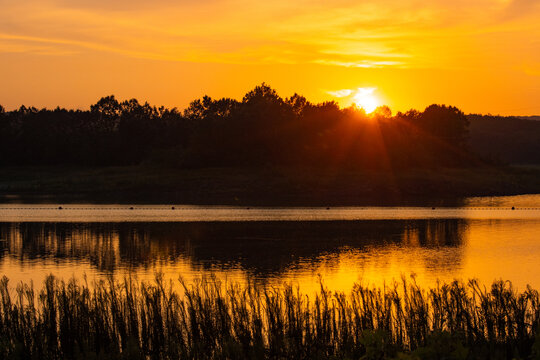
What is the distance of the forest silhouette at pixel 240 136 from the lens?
13825cm

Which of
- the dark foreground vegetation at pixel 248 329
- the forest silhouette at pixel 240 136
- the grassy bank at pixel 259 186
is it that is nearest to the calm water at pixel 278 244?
the dark foreground vegetation at pixel 248 329

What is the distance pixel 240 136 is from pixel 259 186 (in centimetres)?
1843

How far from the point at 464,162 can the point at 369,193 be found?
38927 mm

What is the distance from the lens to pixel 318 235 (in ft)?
207

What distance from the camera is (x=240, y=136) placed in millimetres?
139000

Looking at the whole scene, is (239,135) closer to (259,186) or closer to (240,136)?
(240,136)

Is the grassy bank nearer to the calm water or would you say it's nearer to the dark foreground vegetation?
the calm water

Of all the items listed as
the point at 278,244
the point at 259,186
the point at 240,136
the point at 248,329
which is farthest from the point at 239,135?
the point at 248,329

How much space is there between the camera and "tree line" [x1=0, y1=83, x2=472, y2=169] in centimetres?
13838

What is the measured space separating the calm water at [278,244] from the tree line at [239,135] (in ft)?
147

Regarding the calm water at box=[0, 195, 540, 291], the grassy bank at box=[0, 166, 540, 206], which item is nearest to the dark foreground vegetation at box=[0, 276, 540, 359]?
the calm water at box=[0, 195, 540, 291]

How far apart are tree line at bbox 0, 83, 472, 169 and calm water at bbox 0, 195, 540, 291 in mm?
44901

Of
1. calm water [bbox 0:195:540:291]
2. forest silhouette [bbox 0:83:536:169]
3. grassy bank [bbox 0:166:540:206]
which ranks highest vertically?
forest silhouette [bbox 0:83:536:169]

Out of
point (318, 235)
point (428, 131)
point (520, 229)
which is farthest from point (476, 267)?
point (428, 131)
